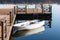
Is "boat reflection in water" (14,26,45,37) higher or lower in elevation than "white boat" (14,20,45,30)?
lower

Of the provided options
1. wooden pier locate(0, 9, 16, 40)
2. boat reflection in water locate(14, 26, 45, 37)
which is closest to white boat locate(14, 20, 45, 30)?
boat reflection in water locate(14, 26, 45, 37)

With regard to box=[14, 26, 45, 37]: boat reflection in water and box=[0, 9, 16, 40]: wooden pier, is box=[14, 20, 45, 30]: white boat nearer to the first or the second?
box=[14, 26, 45, 37]: boat reflection in water

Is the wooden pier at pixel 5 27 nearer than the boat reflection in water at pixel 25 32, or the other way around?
the wooden pier at pixel 5 27

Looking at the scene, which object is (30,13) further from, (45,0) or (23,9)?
(45,0)

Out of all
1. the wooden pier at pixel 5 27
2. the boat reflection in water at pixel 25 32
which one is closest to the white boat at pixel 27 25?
the boat reflection in water at pixel 25 32

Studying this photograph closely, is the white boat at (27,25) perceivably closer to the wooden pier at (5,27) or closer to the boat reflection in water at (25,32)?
the boat reflection in water at (25,32)

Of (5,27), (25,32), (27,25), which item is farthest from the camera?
(27,25)

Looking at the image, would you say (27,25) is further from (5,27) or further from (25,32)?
(5,27)

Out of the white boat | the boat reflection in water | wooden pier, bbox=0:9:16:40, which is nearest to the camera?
wooden pier, bbox=0:9:16:40

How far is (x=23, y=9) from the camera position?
64.5 feet

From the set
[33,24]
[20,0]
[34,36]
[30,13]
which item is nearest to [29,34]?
[34,36]

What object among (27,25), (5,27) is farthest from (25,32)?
(5,27)

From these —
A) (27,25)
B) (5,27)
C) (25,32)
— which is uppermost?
(5,27)

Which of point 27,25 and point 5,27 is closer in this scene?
point 5,27
